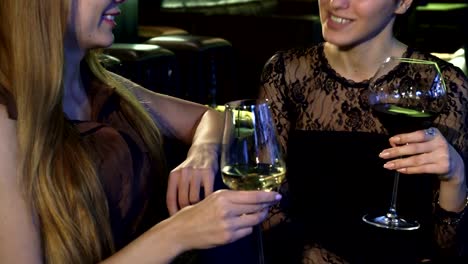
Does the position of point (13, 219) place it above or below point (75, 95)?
below

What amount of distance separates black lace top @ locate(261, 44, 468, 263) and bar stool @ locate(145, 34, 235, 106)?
3757 millimetres

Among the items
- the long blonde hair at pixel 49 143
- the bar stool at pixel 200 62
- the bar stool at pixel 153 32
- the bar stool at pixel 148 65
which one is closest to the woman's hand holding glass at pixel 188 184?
the long blonde hair at pixel 49 143

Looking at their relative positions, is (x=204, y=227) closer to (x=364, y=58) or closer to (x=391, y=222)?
(x=391, y=222)

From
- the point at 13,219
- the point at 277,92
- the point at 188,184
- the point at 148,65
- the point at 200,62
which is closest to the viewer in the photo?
the point at 13,219

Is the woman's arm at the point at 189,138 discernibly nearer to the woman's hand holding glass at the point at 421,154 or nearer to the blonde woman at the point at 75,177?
the blonde woman at the point at 75,177

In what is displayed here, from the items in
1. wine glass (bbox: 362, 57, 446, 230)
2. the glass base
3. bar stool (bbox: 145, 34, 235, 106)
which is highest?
wine glass (bbox: 362, 57, 446, 230)

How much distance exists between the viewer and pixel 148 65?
5039 millimetres

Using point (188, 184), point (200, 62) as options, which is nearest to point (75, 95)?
point (188, 184)

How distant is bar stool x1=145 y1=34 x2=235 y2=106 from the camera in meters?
5.90

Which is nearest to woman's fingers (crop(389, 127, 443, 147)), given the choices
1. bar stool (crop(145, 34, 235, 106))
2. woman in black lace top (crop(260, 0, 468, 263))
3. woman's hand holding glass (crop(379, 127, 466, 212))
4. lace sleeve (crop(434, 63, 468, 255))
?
woman's hand holding glass (crop(379, 127, 466, 212))

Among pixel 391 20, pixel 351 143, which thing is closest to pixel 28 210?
pixel 351 143

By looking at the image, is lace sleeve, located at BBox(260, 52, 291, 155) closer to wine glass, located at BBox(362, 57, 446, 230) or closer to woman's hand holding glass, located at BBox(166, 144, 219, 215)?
wine glass, located at BBox(362, 57, 446, 230)

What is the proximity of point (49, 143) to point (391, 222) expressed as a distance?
748 mm

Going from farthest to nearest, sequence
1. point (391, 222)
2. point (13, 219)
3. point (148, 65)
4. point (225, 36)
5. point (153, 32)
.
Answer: point (225, 36) < point (153, 32) < point (148, 65) < point (391, 222) < point (13, 219)
